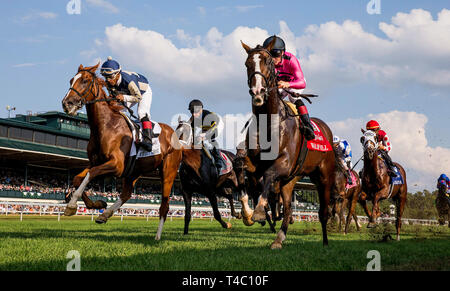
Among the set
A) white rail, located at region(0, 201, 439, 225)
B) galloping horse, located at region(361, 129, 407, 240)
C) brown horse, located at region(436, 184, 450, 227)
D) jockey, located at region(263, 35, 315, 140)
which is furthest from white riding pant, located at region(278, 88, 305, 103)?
brown horse, located at region(436, 184, 450, 227)

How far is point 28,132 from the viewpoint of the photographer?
45.7 metres

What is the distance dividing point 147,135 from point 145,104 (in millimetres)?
724

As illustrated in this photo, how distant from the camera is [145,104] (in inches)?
313

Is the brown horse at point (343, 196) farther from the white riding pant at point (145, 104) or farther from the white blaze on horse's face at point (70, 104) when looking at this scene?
the white blaze on horse's face at point (70, 104)

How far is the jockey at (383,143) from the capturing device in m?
11.3

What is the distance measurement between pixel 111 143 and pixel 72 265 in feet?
10.4

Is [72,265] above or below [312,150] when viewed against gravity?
below

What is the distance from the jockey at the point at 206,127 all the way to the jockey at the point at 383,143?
406cm

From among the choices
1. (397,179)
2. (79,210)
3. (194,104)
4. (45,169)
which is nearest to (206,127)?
(194,104)

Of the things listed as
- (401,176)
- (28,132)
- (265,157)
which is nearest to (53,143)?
(28,132)

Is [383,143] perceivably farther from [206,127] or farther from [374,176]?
[206,127]

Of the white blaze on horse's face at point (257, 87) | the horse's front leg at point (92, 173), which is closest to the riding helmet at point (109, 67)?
the horse's front leg at point (92, 173)
